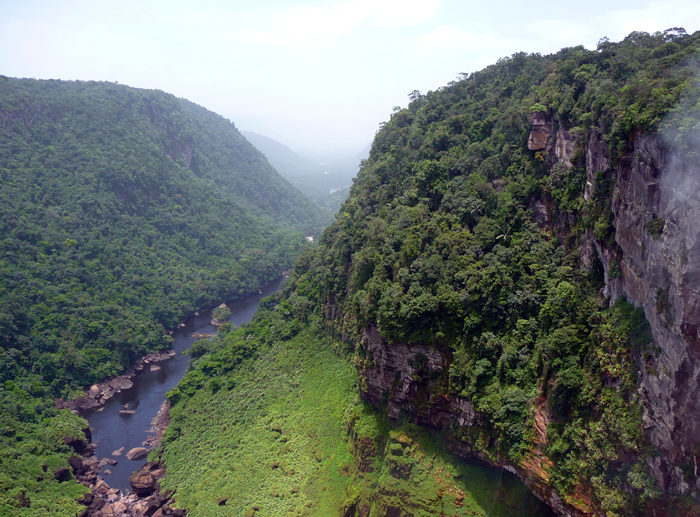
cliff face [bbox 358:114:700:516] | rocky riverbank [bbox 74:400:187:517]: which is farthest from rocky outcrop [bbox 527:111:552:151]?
rocky riverbank [bbox 74:400:187:517]

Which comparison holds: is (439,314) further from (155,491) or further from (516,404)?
(155,491)

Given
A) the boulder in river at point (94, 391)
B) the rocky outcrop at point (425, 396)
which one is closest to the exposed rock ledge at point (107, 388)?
the boulder in river at point (94, 391)

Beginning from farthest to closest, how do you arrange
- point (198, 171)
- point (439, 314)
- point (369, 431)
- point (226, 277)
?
point (198, 171) < point (226, 277) < point (369, 431) < point (439, 314)

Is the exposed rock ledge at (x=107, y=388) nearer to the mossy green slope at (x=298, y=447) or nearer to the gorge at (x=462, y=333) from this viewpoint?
the gorge at (x=462, y=333)

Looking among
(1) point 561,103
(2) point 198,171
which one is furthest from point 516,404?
(2) point 198,171

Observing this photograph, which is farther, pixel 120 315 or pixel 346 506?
pixel 120 315

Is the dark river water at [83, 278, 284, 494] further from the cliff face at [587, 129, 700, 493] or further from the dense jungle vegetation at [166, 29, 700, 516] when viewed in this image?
the cliff face at [587, 129, 700, 493]
